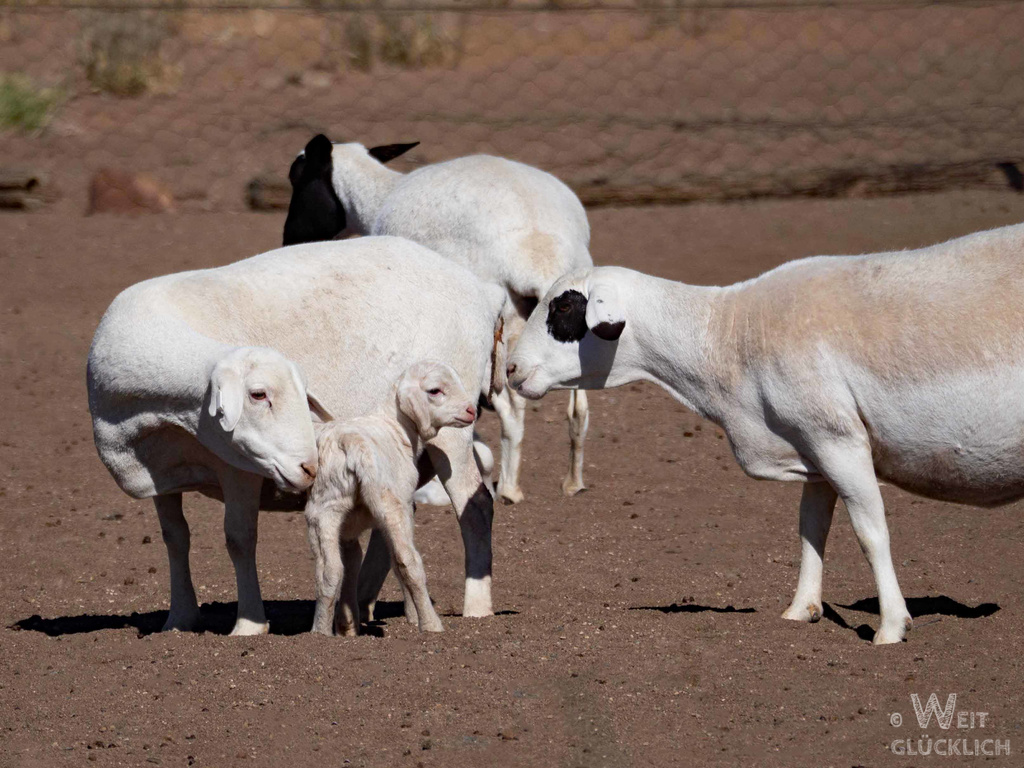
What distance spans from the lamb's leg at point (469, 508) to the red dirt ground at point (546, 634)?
0.20 meters

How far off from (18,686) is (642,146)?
14462 millimetres

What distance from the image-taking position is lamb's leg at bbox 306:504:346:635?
5746mm

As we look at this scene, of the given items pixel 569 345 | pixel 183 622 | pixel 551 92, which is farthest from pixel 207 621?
pixel 551 92

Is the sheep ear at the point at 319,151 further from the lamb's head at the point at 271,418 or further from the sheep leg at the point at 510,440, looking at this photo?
the lamb's head at the point at 271,418

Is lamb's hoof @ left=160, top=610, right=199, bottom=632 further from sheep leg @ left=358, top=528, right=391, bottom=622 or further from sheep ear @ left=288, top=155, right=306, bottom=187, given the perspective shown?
sheep ear @ left=288, top=155, right=306, bottom=187

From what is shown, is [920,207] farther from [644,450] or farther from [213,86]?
[213,86]

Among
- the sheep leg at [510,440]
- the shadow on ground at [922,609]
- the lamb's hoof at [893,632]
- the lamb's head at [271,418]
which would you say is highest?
the lamb's head at [271,418]

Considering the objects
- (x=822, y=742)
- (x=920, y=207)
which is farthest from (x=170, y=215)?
(x=822, y=742)

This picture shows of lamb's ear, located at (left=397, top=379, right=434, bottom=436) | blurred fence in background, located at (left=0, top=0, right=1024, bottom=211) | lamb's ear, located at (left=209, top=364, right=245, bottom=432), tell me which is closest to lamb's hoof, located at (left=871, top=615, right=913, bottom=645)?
lamb's ear, located at (left=397, top=379, right=434, bottom=436)

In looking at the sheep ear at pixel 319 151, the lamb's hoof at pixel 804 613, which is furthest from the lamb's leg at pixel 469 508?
the sheep ear at pixel 319 151

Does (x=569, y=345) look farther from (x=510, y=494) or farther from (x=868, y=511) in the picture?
(x=510, y=494)

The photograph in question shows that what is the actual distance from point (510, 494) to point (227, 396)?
3.91 m

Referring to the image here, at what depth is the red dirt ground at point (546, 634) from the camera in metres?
4.88

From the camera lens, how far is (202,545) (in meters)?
8.33
